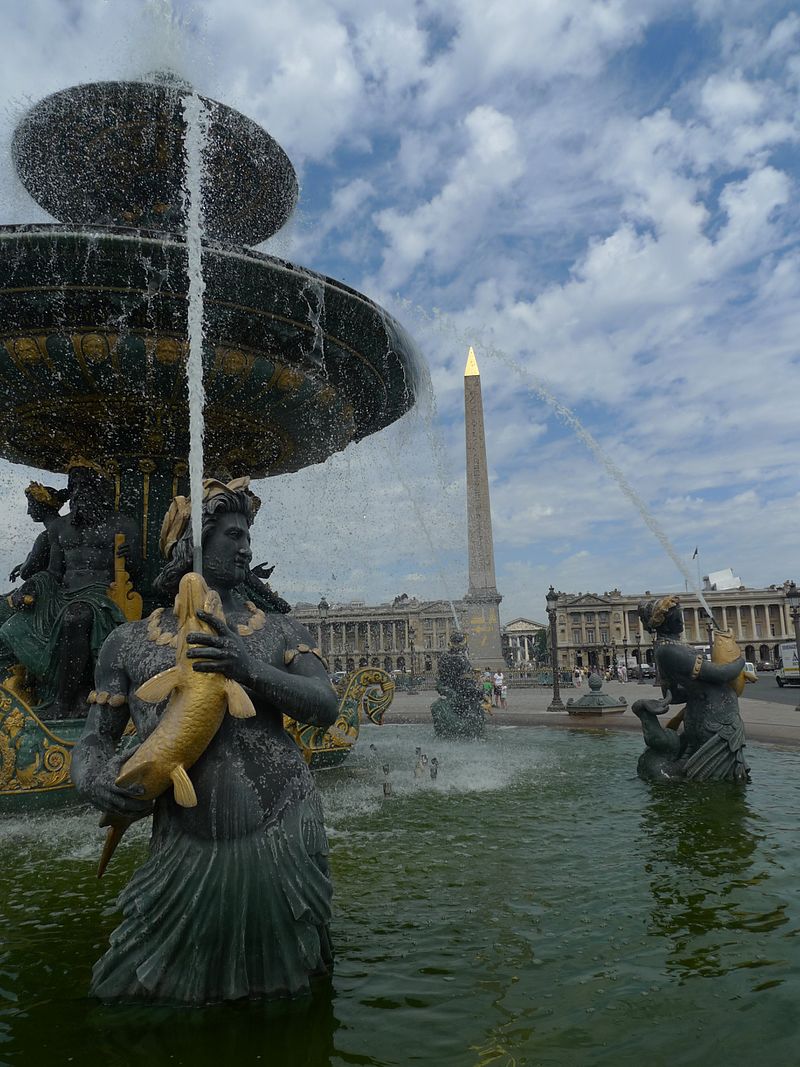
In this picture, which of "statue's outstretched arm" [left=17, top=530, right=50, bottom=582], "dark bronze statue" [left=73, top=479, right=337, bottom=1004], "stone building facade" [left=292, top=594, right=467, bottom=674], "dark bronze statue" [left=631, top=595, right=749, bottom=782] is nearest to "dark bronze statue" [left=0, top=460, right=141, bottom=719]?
"statue's outstretched arm" [left=17, top=530, right=50, bottom=582]

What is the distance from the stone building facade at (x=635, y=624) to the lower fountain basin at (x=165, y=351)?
105m

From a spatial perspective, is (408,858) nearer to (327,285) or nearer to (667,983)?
(667,983)

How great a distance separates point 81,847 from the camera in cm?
525

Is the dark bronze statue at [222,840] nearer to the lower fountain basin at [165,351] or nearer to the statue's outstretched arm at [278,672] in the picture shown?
the statue's outstretched arm at [278,672]

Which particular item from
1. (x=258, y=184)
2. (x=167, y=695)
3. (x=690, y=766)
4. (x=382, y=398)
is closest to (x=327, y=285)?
(x=382, y=398)

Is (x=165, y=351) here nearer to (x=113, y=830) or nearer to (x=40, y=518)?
(x=40, y=518)

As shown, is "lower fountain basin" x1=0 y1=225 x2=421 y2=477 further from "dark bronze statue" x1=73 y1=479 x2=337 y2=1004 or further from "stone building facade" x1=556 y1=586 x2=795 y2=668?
"stone building facade" x1=556 y1=586 x2=795 y2=668

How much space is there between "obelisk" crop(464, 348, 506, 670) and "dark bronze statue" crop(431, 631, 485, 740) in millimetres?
23717

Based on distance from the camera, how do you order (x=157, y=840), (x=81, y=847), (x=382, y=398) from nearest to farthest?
(x=157, y=840) < (x=81, y=847) < (x=382, y=398)

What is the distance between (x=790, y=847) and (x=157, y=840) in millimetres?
3779

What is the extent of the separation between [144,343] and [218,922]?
5017mm

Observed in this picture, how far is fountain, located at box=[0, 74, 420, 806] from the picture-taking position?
19.2 ft

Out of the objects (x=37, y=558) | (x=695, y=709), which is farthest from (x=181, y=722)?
(x=37, y=558)

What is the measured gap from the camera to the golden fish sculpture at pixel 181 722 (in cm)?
245
